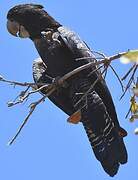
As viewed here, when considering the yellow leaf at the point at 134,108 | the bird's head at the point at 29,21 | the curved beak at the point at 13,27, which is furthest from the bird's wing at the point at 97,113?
the yellow leaf at the point at 134,108

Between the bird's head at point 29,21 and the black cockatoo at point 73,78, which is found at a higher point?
the bird's head at point 29,21

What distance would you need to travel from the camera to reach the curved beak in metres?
6.82

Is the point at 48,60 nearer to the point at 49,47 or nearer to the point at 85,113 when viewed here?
the point at 49,47

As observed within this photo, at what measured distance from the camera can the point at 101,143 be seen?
499 centimetres

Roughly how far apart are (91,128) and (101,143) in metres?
0.27

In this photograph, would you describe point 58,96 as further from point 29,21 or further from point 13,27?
point 13,27

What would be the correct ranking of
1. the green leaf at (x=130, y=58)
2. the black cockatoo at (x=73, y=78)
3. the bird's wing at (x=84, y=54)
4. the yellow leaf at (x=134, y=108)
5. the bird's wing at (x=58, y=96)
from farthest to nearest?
the bird's wing at (x=58, y=96) < the bird's wing at (x=84, y=54) < the black cockatoo at (x=73, y=78) < the yellow leaf at (x=134, y=108) < the green leaf at (x=130, y=58)

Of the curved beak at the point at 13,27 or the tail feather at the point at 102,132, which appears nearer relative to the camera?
the tail feather at the point at 102,132

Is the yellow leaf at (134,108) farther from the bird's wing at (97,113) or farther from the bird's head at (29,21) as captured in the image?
the bird's head at (29,21)

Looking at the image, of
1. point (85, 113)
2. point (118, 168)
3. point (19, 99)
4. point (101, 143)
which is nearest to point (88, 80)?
point (85, 113)

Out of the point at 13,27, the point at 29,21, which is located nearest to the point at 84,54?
the point at 29,21

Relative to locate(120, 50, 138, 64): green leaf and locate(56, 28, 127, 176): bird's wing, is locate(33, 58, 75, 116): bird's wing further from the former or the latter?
locate(120, 50, 138, 64): green leaf

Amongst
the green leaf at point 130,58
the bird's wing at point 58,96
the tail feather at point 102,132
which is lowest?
the tail feather at point 102,132

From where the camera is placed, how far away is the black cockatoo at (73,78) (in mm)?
4949
